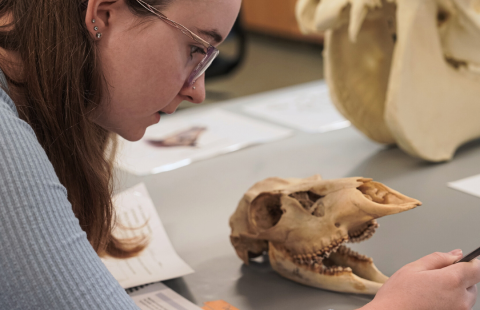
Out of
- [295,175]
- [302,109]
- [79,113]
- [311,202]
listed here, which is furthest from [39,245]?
[302,109]

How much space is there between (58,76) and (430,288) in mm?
489

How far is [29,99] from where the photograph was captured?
0.62 metres

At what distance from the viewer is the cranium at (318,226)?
70 cm

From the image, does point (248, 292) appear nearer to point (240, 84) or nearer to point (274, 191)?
point (274, 191)

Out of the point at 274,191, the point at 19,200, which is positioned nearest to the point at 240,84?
the point at 274,191

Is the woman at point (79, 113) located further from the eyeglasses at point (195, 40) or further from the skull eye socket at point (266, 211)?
the skull eye socket at point (266, 211)

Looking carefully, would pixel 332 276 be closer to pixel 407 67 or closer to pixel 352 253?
pixel 352 253

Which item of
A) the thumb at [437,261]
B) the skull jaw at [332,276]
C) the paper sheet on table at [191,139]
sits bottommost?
the paper sheet on table at [191,139]

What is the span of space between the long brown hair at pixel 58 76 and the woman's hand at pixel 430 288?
396mm

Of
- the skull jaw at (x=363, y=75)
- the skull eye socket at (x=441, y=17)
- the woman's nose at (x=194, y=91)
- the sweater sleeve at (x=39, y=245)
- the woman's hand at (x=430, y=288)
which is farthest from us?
the skull jaw at (x=363, y=75)

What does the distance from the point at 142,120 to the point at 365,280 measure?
37cm

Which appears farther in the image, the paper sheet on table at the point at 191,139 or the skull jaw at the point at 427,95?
the paper sheet on table at the point at 191,139

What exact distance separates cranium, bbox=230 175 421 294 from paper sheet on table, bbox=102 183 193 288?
0.12 meters

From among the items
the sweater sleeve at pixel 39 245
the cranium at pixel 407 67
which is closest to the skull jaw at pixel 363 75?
the cranium at pixel 407 67
